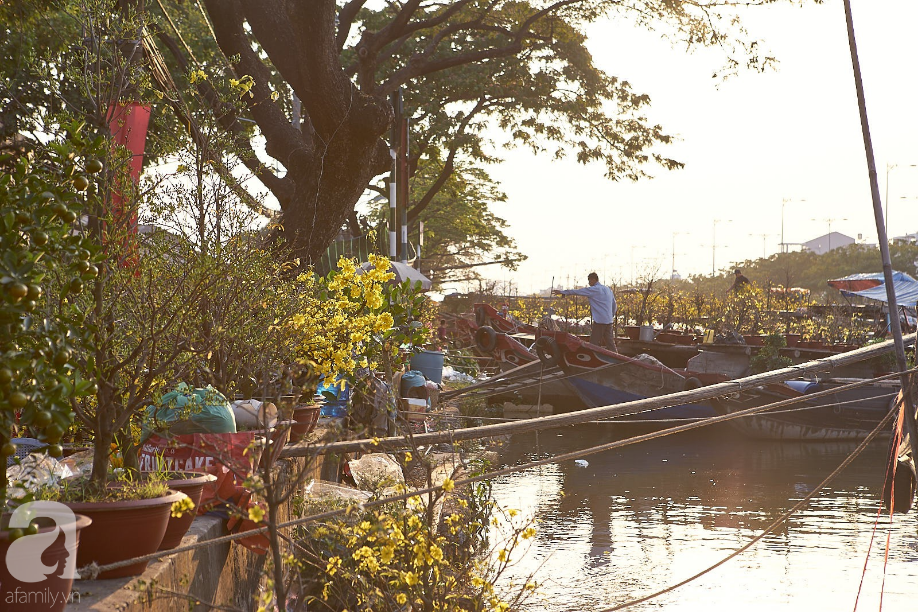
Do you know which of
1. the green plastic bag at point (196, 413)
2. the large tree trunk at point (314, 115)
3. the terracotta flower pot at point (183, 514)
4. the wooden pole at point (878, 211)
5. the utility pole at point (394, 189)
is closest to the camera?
the terracotta flower pot at point (183, 514)

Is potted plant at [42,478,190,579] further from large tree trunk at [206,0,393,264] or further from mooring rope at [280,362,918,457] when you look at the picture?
large tree trunk at [206,0,393,264]

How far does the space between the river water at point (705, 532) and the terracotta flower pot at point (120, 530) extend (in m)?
1.89

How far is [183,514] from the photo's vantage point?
114 inches

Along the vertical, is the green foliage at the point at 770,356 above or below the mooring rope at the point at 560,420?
below

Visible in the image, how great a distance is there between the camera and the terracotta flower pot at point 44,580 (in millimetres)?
2111

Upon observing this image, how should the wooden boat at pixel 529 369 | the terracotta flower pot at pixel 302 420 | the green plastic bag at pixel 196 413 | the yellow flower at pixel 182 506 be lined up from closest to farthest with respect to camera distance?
the yellow flower at pixel 182 506 → the green plastic bag at pixel 196 413 → the terracotta flower pot at pixel 302 420 → the wooden boat at pixel 529 369

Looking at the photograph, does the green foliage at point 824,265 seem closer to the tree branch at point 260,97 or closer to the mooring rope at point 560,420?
the tree branch at point 260,97

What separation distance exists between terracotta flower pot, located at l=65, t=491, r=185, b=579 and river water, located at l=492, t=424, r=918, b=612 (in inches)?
74.3

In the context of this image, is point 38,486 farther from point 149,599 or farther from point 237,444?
point 237,444

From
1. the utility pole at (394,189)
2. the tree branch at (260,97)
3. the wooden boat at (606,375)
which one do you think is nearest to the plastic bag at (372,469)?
the tree branch at (260,97)

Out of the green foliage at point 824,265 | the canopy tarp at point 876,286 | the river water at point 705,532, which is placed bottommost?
the river water at point 705,532

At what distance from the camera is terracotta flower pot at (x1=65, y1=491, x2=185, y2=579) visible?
8.36 feet

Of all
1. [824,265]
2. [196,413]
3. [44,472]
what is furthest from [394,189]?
[824,265]

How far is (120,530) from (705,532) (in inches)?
305
